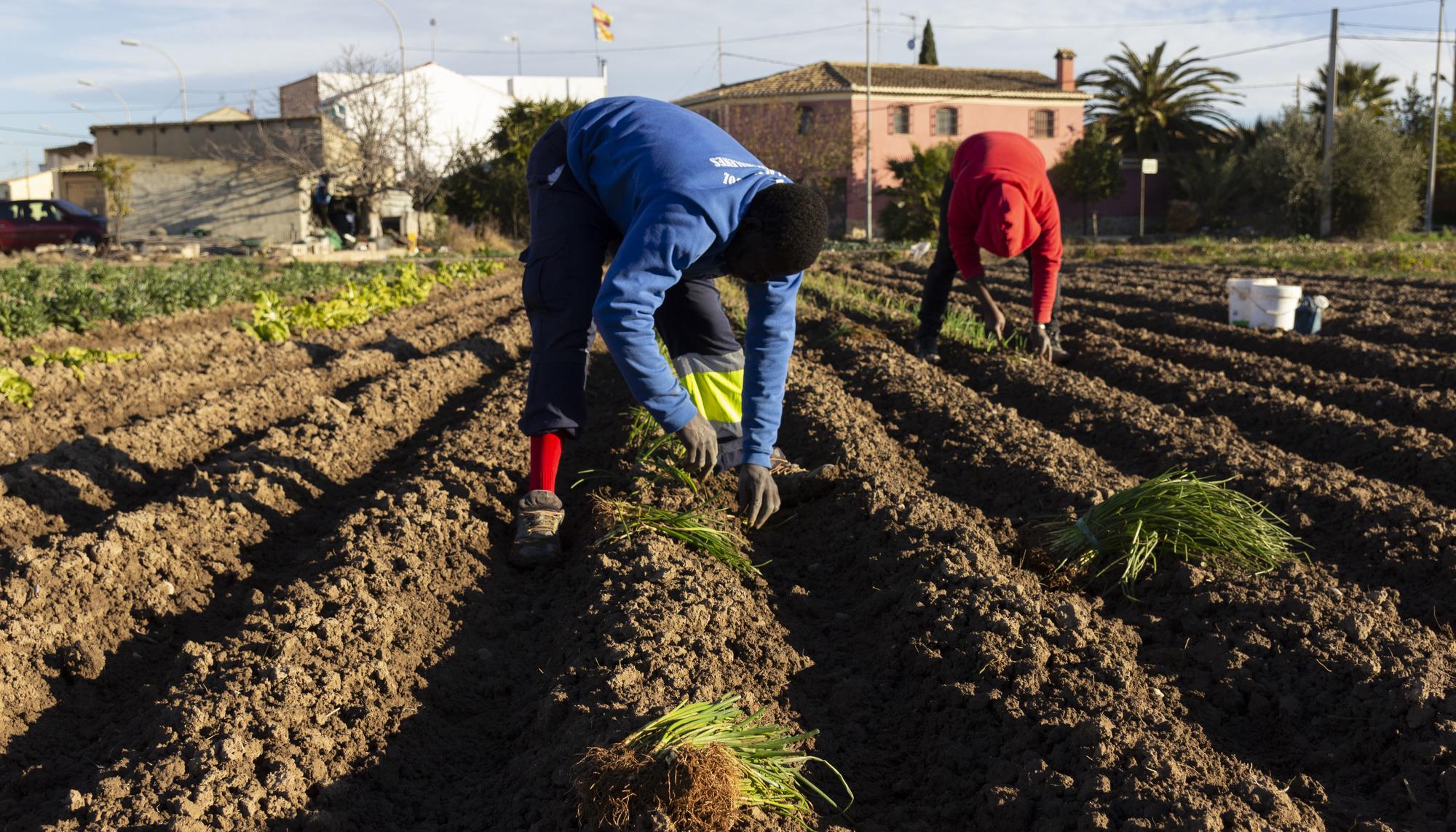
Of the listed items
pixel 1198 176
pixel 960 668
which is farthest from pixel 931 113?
pixel 960 668

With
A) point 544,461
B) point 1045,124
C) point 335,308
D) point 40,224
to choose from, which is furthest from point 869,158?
point 544,461


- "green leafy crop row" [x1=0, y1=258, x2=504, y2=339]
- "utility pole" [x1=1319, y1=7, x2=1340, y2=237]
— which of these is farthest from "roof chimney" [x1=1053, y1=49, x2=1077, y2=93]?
"green leafy crop row" [x1=0, y1=258, x2=504, y2=339]

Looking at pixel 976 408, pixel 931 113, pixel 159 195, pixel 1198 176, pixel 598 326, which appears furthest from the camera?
pixel 931 113

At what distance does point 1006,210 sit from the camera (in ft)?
19.8

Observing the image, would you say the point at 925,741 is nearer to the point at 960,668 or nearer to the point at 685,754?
the point at 960,668

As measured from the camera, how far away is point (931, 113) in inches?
1602

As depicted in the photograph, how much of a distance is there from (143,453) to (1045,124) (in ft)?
137

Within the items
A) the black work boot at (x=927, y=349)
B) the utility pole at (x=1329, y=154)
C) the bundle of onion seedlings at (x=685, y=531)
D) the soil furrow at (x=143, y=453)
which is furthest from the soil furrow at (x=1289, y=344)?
the utility pole at (x=1329, y=154)

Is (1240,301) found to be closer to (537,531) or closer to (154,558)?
(537,531)

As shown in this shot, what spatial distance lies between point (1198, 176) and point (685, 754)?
36808mm

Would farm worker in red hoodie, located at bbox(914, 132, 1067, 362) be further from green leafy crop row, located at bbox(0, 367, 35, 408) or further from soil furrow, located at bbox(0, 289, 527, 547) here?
green leafy crop row, located at bbox(0, 367, 35, 408)

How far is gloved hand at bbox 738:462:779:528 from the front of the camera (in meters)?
3.44

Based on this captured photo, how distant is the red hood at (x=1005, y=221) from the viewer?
237 inches

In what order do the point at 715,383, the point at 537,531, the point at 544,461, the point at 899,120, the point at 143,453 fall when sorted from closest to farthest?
the point at 537,531, the point at 544,461, the point at 715,383, the point at 143,453, the point at 899,120
